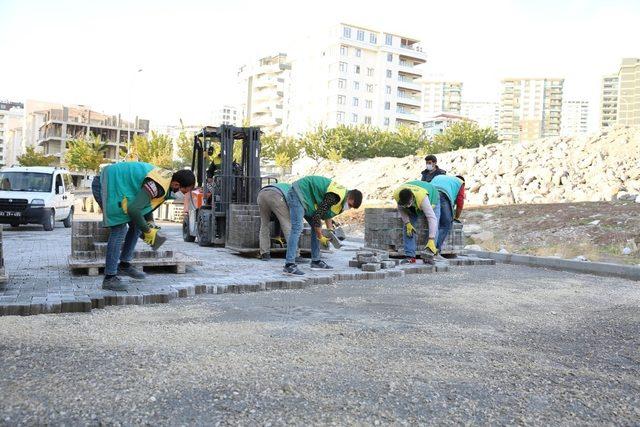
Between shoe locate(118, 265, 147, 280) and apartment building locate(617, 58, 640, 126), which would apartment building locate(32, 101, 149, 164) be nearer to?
shoe locate(118, 265, 147, 280)

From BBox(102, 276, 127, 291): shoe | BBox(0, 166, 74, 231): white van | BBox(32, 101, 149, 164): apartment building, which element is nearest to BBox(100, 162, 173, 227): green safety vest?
BBox(102, 276, 127, 291): shoe

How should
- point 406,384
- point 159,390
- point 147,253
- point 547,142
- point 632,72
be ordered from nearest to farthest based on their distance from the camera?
point 159,390 → point 406,384 → point 147,253 → point 547,142 → point 632,72

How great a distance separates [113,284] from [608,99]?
184886mm

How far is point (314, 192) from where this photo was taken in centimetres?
894

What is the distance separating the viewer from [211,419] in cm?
308

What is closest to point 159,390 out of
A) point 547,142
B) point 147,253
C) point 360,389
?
point 360,389

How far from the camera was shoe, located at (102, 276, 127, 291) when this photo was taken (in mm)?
6723

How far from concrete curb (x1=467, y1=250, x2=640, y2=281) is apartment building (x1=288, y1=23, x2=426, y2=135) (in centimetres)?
7302

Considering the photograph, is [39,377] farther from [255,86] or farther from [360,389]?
[255,86]

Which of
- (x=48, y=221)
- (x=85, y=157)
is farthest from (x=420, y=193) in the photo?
(x=85, y=157)

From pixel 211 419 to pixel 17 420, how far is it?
0.92 m

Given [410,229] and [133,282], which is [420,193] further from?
[133,282]

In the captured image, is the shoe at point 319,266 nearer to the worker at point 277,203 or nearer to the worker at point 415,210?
the worker at point 277,203

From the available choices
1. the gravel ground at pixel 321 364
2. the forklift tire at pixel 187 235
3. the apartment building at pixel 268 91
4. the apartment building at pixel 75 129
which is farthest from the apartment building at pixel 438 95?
the gravel ground at pixel 321 364
